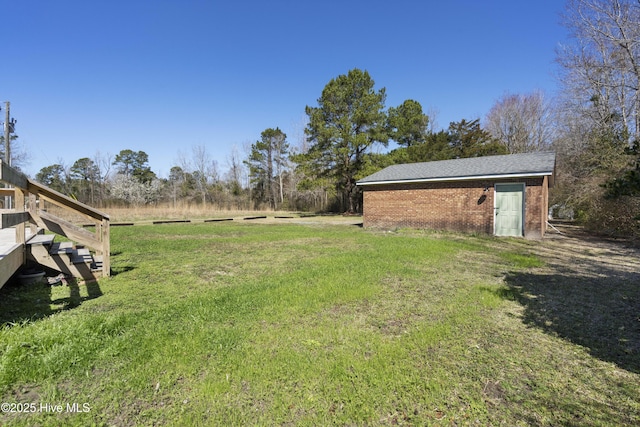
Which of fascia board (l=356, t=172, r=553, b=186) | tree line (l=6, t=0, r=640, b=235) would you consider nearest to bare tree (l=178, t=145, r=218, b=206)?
tree line (l=6, t=0, r=640, b=235)

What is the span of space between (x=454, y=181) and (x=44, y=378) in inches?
529

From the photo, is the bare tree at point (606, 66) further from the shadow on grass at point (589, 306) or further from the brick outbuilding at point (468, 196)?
the shadow on grass at point (589, 306)

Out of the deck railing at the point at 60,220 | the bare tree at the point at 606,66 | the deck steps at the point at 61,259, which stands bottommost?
the deck steps at the point at 61,259

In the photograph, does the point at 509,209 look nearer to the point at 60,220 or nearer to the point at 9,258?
the point at 60,220

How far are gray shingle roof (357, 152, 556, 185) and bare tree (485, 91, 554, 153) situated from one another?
60.0 feet

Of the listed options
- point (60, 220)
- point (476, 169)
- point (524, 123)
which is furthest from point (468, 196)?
point (524, 123)

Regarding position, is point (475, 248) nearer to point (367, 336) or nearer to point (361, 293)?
point (361, 293)

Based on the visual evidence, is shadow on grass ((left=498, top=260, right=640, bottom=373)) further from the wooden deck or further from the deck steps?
the deck steps

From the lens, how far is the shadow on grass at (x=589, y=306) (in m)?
3.00

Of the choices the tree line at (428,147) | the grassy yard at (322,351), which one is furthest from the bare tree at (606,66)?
the grassy yard at (322,351)

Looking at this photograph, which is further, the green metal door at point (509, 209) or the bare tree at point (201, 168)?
the bare tree at point (201, 168)

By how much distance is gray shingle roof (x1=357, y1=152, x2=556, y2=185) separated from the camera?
11.3 metres

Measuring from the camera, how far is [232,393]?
2174 mm

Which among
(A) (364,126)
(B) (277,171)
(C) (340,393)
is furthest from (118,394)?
(B) (277,171)
